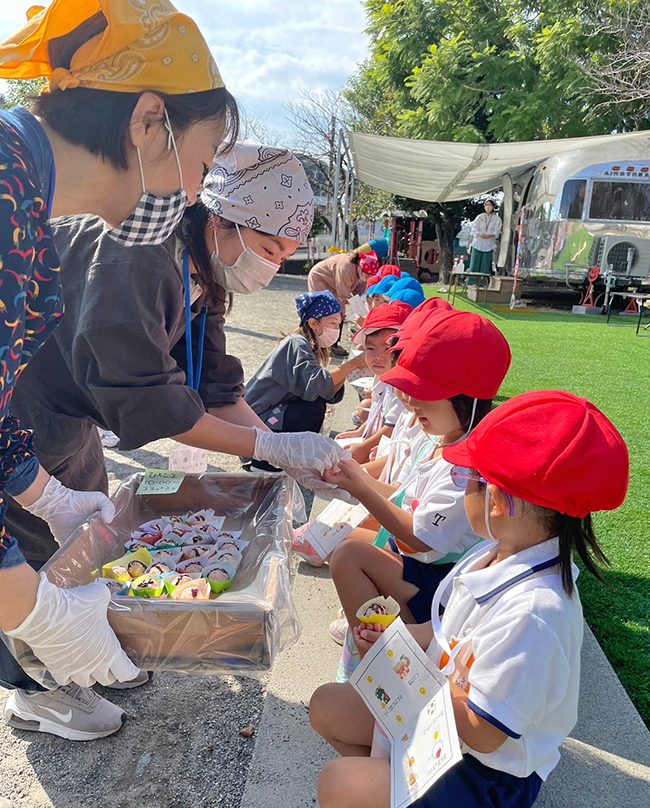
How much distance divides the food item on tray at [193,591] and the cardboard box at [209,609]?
48mm

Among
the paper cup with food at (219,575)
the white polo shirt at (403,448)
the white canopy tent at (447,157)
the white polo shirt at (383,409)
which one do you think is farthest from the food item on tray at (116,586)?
the white canopy tent at (447,157)

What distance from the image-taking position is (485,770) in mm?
1267

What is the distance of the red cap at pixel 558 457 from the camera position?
1.18m

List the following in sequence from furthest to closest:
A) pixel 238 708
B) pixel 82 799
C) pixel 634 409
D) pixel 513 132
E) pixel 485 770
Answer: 1. pixel 513 132
2. pixel 634 409
3. pixel 238 708
4. pixel 82 799
5. pixel 485 770

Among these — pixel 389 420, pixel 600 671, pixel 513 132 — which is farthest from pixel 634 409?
pixel 513 132

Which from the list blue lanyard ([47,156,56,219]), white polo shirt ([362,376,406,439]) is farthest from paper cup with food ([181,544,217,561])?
white polo shirt ([362,376,406,439])

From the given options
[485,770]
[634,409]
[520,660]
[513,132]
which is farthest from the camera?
[513,132]

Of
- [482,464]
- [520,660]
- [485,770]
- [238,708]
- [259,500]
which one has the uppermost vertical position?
[482,464]

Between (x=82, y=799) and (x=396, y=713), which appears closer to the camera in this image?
(x=396, y=713)

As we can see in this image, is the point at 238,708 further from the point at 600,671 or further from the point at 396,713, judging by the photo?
the point at 600,671

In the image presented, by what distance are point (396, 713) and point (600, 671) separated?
1268 millimetres

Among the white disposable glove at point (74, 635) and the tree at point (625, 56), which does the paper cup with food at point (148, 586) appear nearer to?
the white disposable glove at point (74, 635)

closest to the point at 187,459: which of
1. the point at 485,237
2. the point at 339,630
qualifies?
the point at 339,630

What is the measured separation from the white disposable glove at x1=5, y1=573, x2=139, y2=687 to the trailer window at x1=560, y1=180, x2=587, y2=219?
13.5 m
